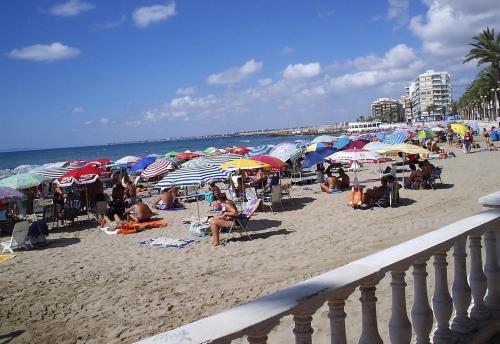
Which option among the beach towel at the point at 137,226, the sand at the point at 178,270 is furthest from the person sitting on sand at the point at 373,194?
the beach towel at the point at 137,226

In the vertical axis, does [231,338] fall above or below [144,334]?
above

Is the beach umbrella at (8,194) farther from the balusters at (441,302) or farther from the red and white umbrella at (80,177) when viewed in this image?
the balusters at (441,302)

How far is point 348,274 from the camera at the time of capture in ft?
5.82

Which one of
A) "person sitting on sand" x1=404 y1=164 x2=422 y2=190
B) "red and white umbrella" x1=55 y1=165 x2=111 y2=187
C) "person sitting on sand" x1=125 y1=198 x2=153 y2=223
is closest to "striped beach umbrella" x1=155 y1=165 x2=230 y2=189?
"person sitting on sand" x1=125 y1=198 x2=153 y2=223

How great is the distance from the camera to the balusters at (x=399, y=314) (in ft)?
6.70

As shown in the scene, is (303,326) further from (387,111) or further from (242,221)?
(387,111)

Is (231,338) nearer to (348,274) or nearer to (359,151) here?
(348,274)

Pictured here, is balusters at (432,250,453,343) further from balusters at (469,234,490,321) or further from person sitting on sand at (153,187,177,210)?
person sitting on sand at (153,187,177,210)

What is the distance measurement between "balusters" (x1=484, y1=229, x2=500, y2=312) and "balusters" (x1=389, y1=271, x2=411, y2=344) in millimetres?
828

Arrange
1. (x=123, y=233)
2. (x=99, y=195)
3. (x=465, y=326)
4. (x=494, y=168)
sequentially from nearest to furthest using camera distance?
(x=465, y=326) < (x=123, y=233) < (x=99, y=195) < (x=494, y=168)

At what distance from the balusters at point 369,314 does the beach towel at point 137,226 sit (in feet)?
28.6

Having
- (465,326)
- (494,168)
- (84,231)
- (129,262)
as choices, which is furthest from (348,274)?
(494,168)

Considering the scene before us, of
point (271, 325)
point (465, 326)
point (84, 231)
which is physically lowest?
point (84, 231)

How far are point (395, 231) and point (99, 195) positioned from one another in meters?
9.25
